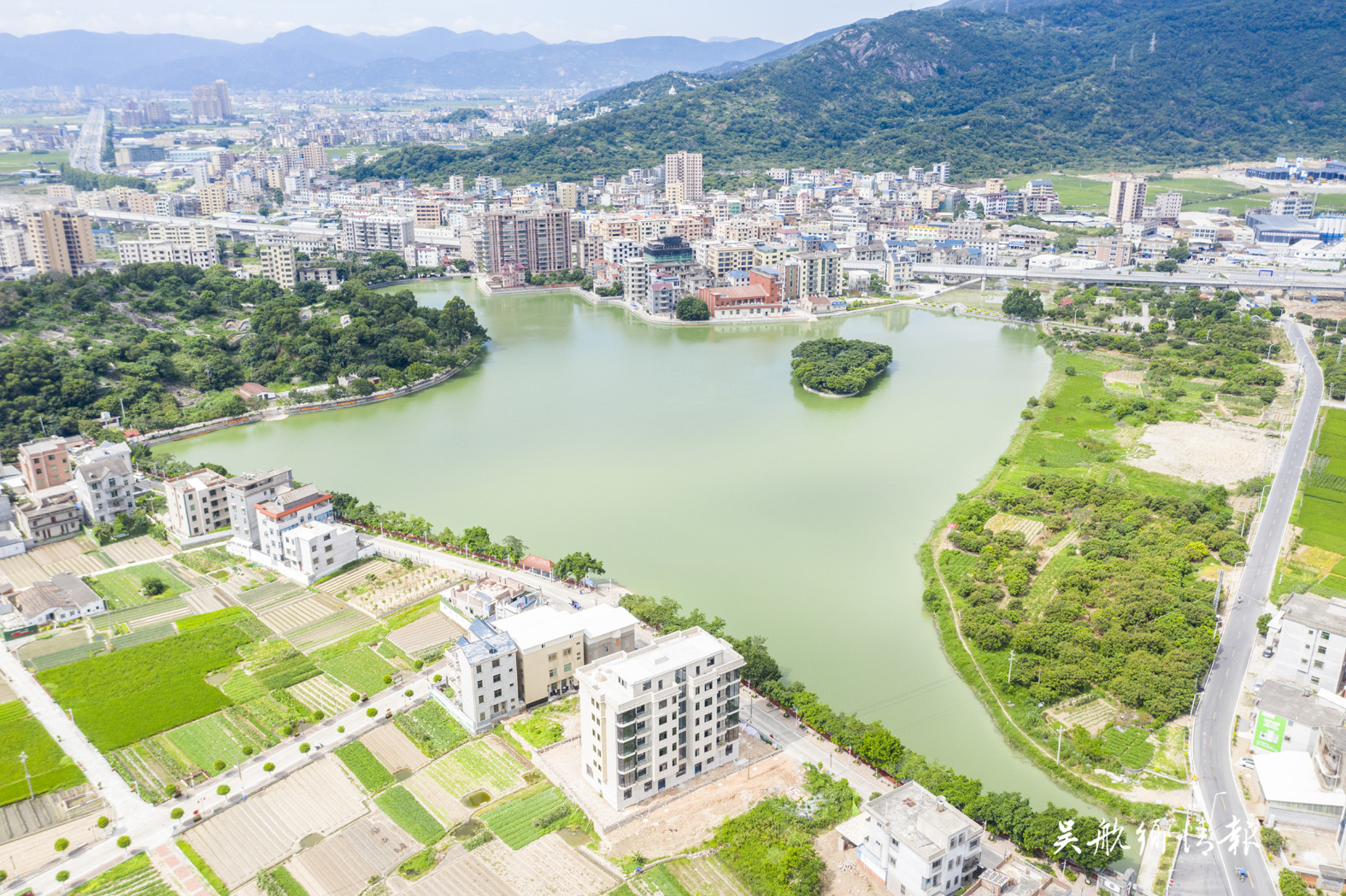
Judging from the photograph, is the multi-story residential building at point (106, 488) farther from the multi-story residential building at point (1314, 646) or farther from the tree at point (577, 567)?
A: the multi-story residential building at point (1314, 646)

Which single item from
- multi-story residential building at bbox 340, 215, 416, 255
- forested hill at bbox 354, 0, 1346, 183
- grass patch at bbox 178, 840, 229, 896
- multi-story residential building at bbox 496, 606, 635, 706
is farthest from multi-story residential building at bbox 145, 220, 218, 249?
grass patch at bbox 178, 840, 229, 896

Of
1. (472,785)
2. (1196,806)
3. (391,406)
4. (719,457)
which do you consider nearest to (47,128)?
(391,406)

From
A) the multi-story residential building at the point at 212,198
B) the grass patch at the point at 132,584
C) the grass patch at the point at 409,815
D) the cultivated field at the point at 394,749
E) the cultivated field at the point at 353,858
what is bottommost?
the cultivated field at the point at 353,858

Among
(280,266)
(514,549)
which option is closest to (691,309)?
(280,266)

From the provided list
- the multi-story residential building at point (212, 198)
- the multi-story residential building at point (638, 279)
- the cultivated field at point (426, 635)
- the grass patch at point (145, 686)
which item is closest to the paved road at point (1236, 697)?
the cultivated field at point (426, 635)

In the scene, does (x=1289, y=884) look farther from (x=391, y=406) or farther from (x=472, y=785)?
(x=391, y=406)

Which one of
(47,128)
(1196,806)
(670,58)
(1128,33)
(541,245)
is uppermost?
(670,58)

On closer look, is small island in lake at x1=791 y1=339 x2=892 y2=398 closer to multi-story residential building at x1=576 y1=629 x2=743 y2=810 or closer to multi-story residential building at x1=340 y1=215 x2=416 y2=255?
multi-story residential building at x1=576 y1=629 x2=743 y2=810
